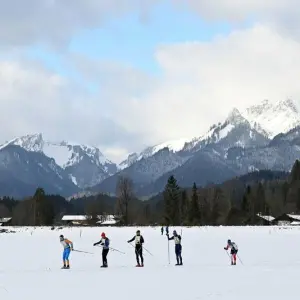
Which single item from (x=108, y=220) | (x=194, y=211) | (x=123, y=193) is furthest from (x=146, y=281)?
(x=108, y=220)

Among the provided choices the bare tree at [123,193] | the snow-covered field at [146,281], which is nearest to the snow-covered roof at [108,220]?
the bare tree at [123,193]

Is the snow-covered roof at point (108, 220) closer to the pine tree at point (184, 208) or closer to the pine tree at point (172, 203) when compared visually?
the pine tree at point (184, 208)

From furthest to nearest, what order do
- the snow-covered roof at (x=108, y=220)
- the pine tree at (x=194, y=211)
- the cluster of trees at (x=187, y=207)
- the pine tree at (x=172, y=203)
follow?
the snow-covered roof at (x=108, y=220) < the pine tree at (x=194, y=211) < the cluster of trees at (x=187, y=207) < the pine tree at (x=172, y=203)

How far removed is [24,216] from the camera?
611 ft

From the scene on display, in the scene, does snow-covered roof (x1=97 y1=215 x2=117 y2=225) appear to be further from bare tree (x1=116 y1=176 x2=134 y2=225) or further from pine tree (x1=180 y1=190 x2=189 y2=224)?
A: bare tree (x1=116 y1=176 x2=134 y2=225)

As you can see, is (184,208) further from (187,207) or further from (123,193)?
(123,193)

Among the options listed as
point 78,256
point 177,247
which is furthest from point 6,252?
point 177,247

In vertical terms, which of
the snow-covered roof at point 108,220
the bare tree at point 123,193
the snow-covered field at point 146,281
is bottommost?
the snow-covered field at point 146,281

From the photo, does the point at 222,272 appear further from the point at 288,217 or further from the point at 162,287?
the point at 288,217

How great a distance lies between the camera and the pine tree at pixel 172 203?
389 feet

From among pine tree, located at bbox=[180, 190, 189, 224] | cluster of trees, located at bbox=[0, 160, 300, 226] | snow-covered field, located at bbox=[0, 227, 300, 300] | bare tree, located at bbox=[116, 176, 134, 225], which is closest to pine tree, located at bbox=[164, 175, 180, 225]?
cluster of trees, located at bbox=[0, 160, 300, 226]

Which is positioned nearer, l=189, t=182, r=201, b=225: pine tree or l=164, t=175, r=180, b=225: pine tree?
l=164, t=175, r=180, b=225: pine tree

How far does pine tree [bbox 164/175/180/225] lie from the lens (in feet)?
389

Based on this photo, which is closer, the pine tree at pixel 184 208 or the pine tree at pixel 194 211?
the pine tree at pixel 194 211
